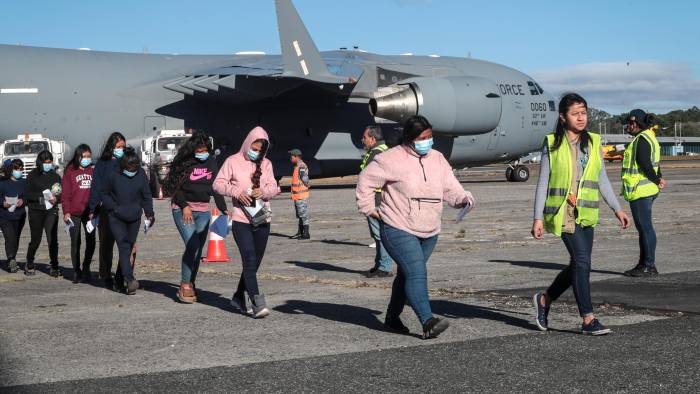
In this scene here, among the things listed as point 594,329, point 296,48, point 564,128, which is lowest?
point 594,329

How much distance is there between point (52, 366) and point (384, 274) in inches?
243

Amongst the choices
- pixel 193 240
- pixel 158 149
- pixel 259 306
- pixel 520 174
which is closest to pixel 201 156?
pixel 193 240

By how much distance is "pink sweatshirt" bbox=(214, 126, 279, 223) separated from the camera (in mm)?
9836

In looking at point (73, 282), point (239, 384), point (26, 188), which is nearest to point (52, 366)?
point (239, 384)

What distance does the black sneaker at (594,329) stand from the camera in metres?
8.09

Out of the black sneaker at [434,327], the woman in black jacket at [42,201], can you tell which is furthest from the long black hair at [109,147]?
the black sneaker at [434,327]

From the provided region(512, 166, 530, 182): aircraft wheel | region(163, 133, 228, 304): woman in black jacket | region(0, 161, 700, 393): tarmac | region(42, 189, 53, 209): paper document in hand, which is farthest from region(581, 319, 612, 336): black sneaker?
region(512, 166, 530, 182): aircraft wheel

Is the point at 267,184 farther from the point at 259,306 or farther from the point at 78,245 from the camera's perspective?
the point at 78,245

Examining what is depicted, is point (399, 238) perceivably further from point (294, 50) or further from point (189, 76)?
point (189, 76)

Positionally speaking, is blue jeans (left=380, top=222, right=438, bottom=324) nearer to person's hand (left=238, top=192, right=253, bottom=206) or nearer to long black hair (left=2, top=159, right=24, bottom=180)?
person's hand (left=238, top=192, right=253, bottom=206)

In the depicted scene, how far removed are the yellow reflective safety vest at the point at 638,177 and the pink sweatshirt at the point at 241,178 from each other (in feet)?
17.0

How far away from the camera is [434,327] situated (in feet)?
26.7

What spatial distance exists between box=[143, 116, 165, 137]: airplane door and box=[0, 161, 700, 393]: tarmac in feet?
63.7

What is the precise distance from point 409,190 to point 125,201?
4881 millimetres
